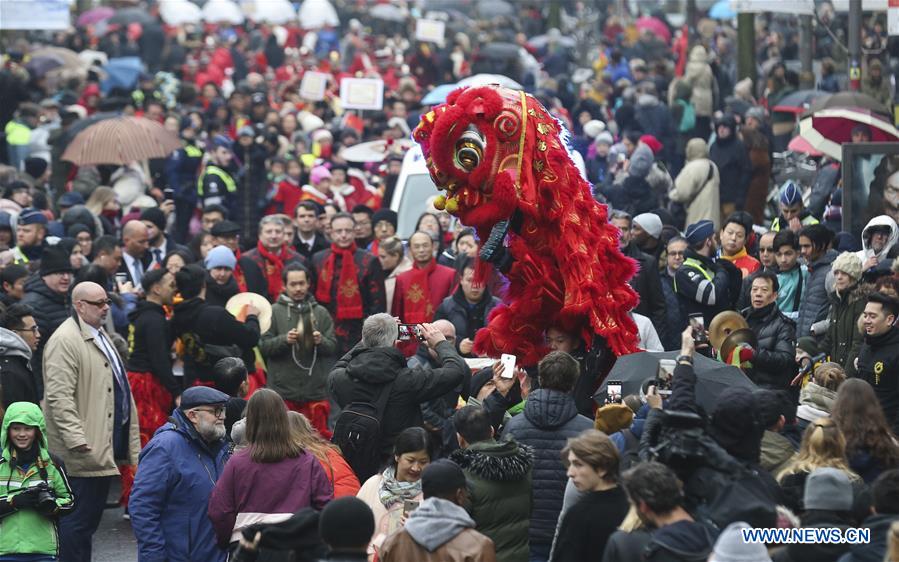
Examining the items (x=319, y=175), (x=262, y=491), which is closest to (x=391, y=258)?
(x=319, y=175)

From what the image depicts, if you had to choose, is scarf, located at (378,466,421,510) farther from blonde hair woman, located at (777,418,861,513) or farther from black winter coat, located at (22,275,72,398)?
black winter coat, located at (22,275,72,398)

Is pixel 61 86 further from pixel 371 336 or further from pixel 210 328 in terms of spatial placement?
pixel 371 336

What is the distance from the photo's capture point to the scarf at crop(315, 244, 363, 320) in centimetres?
1462

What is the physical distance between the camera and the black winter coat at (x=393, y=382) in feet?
31.7

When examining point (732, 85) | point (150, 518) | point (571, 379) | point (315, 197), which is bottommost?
point (732, 85)

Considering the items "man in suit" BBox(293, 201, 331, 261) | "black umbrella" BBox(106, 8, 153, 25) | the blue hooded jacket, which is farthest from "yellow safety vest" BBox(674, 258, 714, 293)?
"black umbrella" BBox(106, 8, 153, 25)

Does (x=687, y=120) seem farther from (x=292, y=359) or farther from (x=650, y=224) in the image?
(x=292, y=359)

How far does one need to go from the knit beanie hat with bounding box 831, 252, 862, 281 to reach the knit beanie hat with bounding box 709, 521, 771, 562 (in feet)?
17.9

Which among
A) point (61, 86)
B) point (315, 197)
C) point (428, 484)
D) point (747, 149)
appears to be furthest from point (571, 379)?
point (61, 86)

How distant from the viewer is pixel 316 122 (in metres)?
25.3

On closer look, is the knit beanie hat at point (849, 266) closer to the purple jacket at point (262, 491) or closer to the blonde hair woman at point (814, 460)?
the blonde hair woman at point (814, 460)

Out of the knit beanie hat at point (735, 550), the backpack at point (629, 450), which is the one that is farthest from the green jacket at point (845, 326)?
the knit beanie hat at point (735, 550)

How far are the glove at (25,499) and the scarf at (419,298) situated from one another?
17.7 ft

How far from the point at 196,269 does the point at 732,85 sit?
19.1 m
